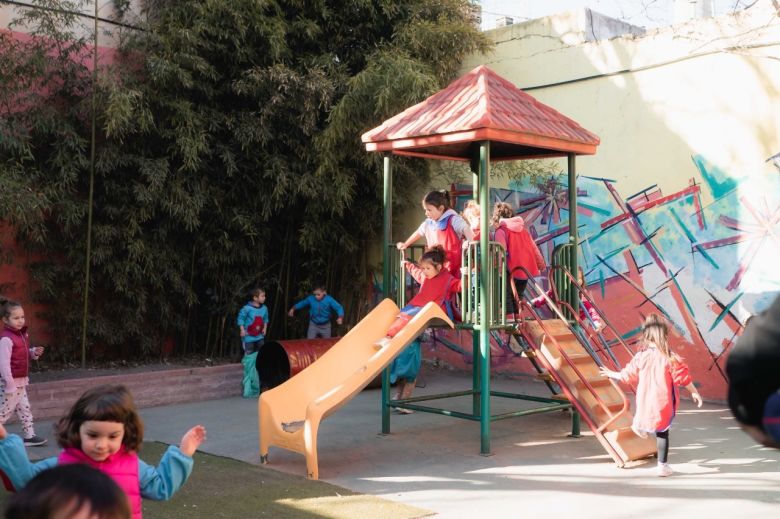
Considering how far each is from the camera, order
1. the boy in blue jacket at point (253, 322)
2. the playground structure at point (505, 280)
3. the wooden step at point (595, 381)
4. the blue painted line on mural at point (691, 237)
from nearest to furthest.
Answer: the playground structure at point (505, 280)
the wooden step at point (595, 381)
the blue painted line on mural at point (691, 237)
the boy in blue jacket at point (253, 322)

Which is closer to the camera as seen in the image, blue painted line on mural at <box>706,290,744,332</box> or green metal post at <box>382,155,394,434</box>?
green metal post at <box>382,155,394,434</box>

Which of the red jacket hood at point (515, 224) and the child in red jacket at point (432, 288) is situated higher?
the red jacket hood at point (515, 224)

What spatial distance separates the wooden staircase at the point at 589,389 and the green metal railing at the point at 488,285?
269mm

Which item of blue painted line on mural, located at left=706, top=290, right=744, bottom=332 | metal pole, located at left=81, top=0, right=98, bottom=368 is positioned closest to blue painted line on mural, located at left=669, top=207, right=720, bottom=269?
blue painted line on mural, located at left=706, top=290, right=744, bottom=332

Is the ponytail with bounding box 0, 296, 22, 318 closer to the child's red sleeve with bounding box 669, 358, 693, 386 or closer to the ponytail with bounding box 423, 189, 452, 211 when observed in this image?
the ponytail with bounding box 423, 189, 452, 211

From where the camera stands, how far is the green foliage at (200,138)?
9.62m

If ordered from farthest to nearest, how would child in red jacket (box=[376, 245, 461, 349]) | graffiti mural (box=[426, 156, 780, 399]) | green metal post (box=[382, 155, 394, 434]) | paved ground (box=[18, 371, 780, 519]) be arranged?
graffiti mural (box=[426, 156, 780, 399]), green metal post (box=[382, 155, 394, 434]), child in red jacket (box=[376, 245, 461, 349]), paved ground (box=[18, 371, 780, 519])

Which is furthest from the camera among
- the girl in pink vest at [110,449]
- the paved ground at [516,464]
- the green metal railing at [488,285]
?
the green metal railing at [488,285]

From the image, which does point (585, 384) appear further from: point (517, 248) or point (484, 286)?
point (517, 248)

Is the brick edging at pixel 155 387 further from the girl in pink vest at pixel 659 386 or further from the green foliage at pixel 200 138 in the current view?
the girl in pink vest at pixel 659 386

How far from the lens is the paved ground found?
5.37 m

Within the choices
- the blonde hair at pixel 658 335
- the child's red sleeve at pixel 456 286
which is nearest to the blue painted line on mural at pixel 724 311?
the blonde hair at pixel 658 335

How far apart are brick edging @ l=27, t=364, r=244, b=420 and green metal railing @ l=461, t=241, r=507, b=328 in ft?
12.7

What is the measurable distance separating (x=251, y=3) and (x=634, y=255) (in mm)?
5359
